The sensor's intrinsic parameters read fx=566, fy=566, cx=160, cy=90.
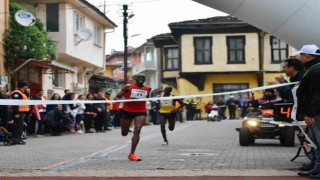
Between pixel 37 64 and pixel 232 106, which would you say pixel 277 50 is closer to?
pixel 232 106

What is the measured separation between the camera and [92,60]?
35594 millimetres

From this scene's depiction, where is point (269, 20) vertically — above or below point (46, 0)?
below

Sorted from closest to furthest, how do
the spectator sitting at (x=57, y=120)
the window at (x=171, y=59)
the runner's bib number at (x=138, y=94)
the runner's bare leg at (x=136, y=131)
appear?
the runner's bare leg at (x=136, y=131)
the runner's bib number at (x=138, y=94)
the spectator sitting at (x=57, y=120)
the window at (x=171, y=59)

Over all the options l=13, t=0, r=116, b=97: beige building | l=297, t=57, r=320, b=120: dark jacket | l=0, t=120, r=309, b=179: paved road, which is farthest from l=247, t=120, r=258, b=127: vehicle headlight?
l=13, t=0, r=116, b=97: beige building

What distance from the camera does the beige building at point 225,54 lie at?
4788 cm

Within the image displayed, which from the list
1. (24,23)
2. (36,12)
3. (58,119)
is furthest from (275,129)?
(36,12)

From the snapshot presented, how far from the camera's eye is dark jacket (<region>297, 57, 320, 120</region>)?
798 centimetres

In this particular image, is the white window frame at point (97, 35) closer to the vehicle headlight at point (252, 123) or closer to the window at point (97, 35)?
→ the window at point (97, 35)

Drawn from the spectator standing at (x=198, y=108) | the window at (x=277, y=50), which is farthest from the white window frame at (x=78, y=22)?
the window at (x=277, y=50)

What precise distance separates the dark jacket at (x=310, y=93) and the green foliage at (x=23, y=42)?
18.3 meters

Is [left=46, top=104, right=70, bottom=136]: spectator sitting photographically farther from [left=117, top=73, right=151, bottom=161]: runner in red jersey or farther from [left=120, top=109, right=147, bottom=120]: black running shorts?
[left=120, top=109, right=147, bottom=120]: black running shorts

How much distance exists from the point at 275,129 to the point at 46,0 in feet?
62.2

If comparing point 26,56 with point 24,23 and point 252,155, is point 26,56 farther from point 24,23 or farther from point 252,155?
point 252,155

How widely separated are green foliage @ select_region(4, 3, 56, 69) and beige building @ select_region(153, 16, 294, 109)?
22977mm
